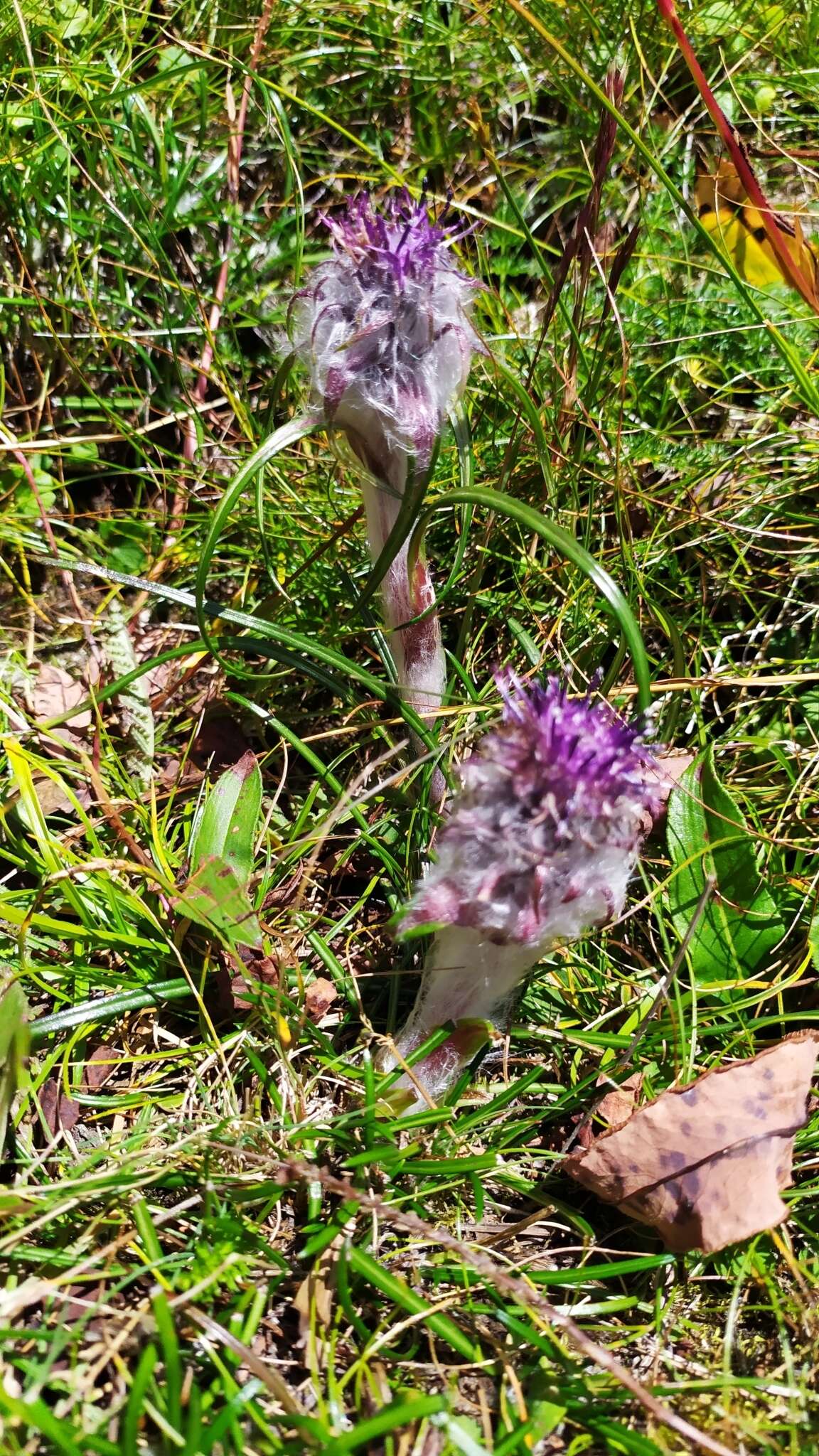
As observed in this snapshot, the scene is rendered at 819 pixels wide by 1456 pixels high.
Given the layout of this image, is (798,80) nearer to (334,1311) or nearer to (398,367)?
(398,367)

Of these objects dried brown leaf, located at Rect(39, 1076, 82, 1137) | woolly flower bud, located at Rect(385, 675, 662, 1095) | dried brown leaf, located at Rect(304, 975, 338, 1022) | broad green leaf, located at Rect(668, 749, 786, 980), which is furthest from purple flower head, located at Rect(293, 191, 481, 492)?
dried brown leaf, located at Rect(39, 1076, 82, 1137)

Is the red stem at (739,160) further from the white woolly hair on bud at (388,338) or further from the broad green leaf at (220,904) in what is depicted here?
the broad green leaf at (220,904)

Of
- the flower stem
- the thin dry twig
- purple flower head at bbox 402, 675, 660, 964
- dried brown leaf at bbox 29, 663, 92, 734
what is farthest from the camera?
the thin dry twig

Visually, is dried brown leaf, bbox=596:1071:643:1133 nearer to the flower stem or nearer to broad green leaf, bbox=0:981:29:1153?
the flower stem

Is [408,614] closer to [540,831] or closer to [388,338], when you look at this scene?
[388,338]

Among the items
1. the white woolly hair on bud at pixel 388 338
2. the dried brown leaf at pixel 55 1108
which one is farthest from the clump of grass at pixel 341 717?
the white woolly hair on bud at pixel 388 338

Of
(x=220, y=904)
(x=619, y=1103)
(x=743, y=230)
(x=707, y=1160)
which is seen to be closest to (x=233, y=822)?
(x=220, y=904)

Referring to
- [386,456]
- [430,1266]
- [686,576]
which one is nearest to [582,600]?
[686,576]
